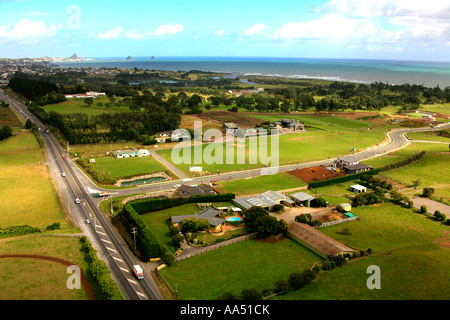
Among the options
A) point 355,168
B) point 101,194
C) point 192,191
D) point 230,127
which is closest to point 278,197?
point 192,191

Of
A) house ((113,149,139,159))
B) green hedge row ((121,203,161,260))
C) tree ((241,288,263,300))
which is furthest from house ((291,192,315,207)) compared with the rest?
house ((113,149,139,159))

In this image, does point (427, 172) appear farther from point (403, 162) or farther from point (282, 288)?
point (282, 288)

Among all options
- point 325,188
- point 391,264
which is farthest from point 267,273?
point 325,188

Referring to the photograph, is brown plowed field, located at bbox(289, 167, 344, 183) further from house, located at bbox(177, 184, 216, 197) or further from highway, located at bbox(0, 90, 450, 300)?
house, located at bbox(177, 184, 216, 197)

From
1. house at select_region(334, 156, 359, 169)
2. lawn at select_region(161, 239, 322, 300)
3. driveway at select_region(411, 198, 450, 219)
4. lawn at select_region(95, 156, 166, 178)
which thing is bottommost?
lawn at select_region(161, 239, 322, 300)

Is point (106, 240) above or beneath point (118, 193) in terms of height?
beneath
